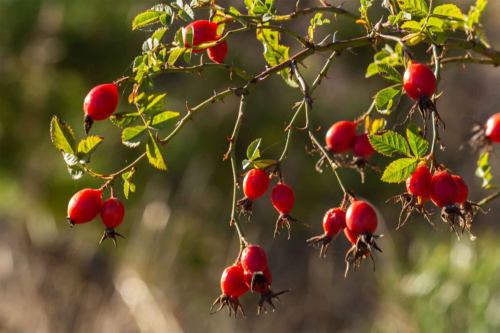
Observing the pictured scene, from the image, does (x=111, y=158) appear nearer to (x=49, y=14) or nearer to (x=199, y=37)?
(x=49, y=14)

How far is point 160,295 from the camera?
15.1 ft

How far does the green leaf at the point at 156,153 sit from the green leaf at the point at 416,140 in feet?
1.33

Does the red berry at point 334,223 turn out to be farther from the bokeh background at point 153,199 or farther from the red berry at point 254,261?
the bokeh background at point 153,199

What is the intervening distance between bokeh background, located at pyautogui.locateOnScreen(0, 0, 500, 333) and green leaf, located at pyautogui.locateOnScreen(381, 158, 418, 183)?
3.98m

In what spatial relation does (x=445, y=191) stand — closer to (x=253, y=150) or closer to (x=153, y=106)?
(x=253, y=150)

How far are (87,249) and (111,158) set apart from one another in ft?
3.88

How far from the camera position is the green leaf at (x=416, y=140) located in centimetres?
72

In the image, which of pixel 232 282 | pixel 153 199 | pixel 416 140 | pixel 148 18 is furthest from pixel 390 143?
pixel 153 199

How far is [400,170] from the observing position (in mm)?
753

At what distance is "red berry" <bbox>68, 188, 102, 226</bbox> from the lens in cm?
83

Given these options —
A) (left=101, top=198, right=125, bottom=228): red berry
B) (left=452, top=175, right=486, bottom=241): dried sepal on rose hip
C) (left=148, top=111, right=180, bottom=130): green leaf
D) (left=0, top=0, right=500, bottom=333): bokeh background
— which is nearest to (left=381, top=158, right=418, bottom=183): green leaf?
(left=452, top=175, right=486, bottom=241): dried sepal on rose hip

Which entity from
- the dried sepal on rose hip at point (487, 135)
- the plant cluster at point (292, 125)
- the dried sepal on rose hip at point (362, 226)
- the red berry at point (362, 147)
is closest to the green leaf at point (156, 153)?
the plant cluster at point (292, 125)

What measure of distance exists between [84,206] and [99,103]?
20cm

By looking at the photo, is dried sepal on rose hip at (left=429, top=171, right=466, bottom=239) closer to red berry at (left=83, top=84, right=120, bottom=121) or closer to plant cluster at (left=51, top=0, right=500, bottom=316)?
plant cluster at (left=51, top=0, right=500, bottom=316)
